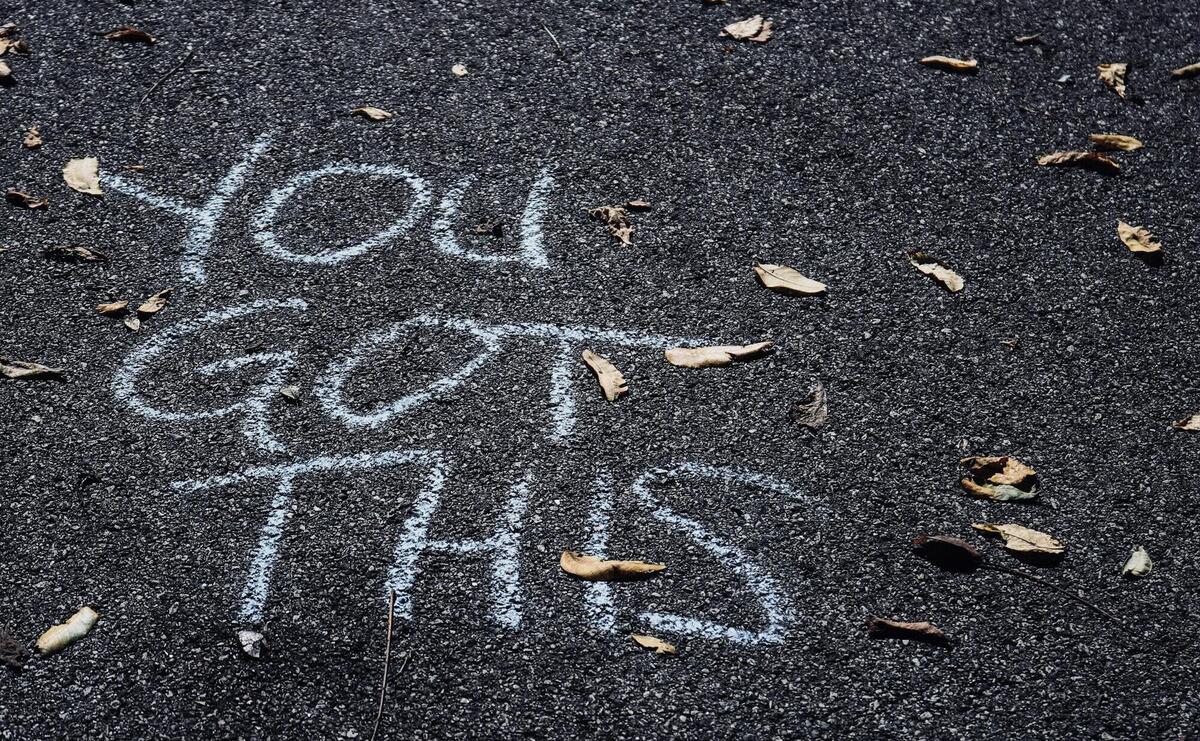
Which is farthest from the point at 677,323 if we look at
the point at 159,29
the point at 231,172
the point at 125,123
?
the point at 159,29

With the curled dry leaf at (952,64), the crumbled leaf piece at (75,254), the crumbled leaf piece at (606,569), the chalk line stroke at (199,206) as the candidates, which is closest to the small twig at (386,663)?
the crumbled leaf piece at (606,569)

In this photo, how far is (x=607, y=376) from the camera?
2.85 metres

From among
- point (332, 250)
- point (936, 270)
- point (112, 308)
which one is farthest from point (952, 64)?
point (112, 308)

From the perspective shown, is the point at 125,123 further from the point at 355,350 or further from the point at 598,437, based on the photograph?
the point at 598,437

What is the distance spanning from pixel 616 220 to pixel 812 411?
82 centimetres

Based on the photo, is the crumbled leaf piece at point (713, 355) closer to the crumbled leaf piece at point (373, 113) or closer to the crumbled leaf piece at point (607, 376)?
the crumbled leaf piece at point (607, 376)

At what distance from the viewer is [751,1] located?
159 inches

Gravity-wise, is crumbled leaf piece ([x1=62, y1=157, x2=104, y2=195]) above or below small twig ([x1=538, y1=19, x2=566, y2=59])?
below

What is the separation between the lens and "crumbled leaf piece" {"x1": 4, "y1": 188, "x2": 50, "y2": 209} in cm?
327

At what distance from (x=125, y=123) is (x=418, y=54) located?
92cm

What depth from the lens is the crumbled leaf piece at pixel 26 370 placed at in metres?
2.85

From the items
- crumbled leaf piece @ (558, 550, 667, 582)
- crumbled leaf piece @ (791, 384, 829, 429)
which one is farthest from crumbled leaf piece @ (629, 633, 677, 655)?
crumbled leaf piece @ (791, 384, 829, 429)

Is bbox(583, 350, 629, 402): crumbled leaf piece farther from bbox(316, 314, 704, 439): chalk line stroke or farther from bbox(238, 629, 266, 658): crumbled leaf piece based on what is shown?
bbox(238, 629, 266, 658): crumbled leaf piece

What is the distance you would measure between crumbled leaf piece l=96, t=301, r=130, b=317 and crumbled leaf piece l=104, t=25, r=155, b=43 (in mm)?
1221
